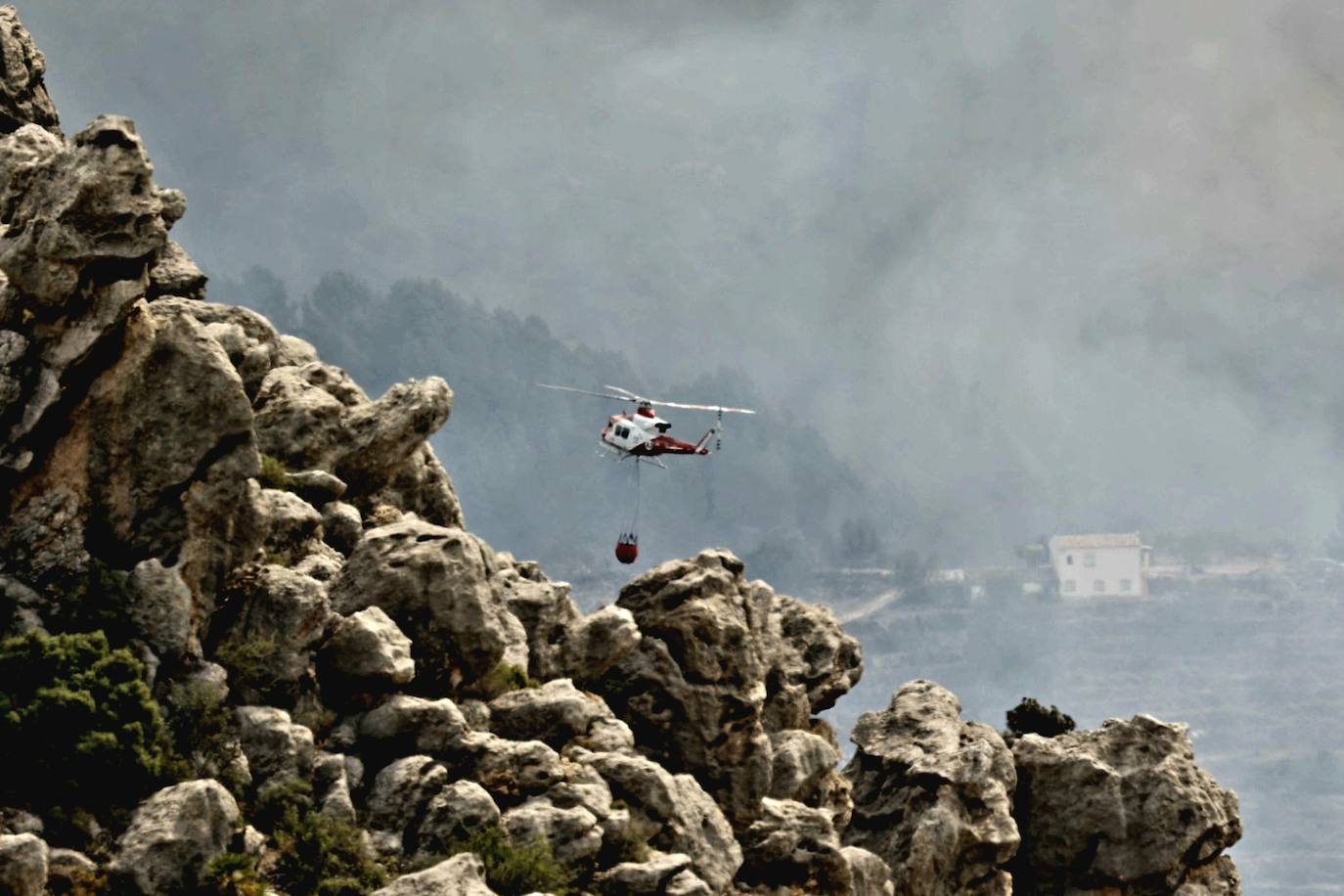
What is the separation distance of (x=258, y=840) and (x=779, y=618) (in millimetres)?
41814

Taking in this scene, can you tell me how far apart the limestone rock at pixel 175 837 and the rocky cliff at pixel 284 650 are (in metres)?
0.09

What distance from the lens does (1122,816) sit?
321ft

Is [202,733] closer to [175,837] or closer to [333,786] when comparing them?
[333,786]

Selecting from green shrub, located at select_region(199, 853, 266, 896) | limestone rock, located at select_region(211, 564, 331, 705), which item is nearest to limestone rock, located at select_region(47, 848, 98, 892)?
green shrub, located at select_region(199, 853, 266, 896)

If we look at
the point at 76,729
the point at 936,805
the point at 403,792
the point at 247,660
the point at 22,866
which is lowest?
the point at 22,866

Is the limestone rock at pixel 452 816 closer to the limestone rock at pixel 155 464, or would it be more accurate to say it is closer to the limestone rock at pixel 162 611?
the limestone rock at pixel 162 611

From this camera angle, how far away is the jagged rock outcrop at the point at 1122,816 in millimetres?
97875

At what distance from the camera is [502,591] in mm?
81562

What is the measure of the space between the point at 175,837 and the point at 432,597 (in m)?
16.8

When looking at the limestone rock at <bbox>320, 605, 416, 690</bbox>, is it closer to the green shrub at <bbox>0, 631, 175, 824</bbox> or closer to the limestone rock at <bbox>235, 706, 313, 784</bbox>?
the limestone rock at <bbox>235, 706, 313, 784</bbox>

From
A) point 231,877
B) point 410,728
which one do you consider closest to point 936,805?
point 410,728

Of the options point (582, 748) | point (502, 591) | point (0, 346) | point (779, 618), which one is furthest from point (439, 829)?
point (779, 618)

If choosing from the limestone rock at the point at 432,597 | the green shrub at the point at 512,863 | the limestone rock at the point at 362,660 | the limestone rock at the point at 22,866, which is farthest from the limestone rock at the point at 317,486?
the limestone rock at the point at 22,866

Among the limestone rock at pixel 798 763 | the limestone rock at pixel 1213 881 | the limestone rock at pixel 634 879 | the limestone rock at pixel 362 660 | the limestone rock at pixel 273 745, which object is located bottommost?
the limestone rock at pixel 634 879
